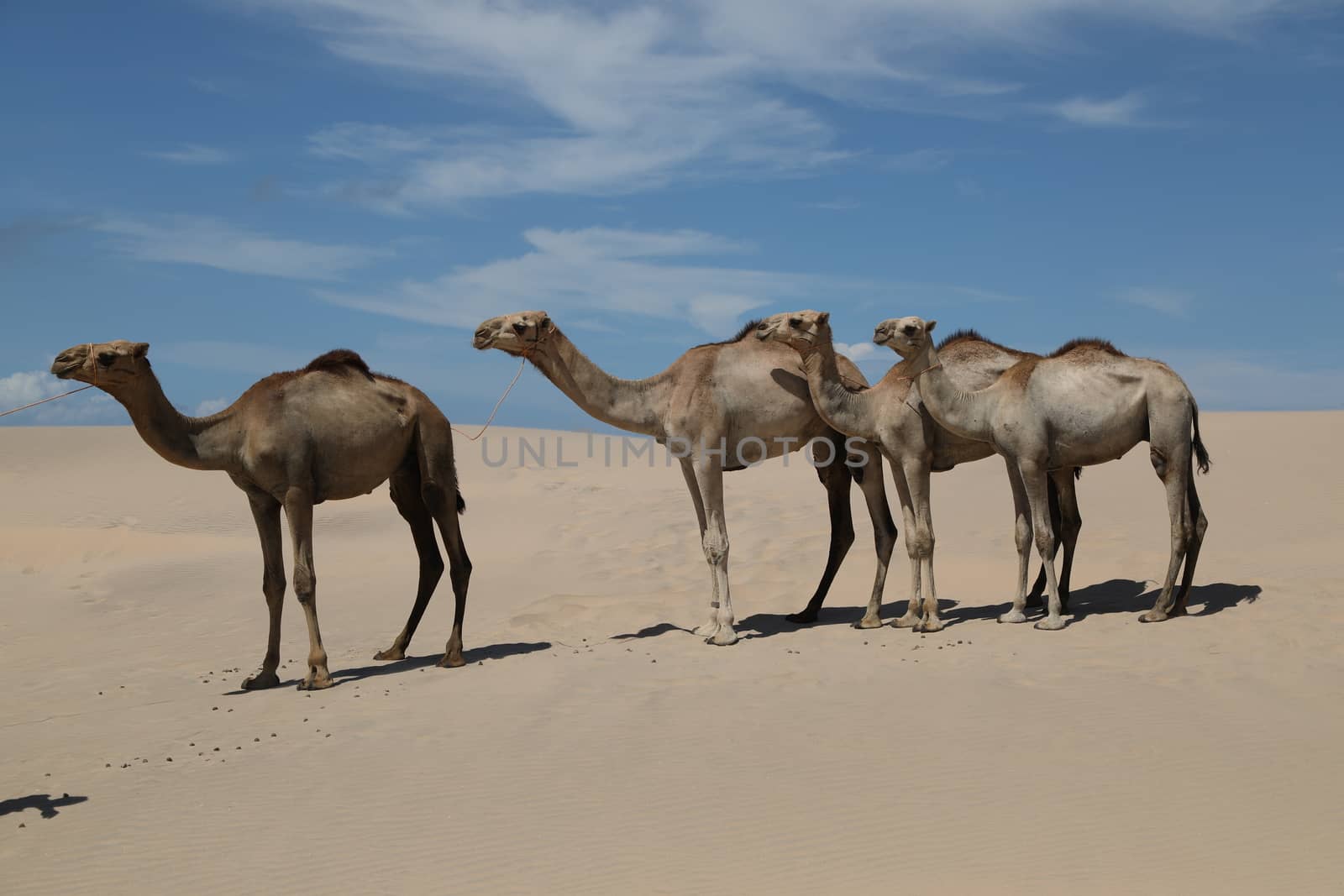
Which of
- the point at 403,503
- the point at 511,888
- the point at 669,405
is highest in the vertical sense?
the point at 669,405

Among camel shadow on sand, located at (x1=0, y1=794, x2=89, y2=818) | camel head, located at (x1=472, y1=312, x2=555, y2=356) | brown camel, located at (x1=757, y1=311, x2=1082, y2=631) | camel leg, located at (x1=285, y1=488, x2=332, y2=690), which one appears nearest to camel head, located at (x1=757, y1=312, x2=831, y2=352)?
brown camel, located at (x1=757, y1=311, x2=1082, y2=631)

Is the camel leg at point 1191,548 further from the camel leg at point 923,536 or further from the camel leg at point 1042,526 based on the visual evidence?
the camel leg at point 923,536

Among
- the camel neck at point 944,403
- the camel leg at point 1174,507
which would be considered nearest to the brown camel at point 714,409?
the camel neck at point 944,403

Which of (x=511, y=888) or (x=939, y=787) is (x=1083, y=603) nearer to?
(x=939, y=787)

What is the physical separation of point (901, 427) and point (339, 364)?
5.71 meters

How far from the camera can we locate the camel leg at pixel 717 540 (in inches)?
457

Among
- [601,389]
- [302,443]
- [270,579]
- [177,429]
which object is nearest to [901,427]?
[601,389]

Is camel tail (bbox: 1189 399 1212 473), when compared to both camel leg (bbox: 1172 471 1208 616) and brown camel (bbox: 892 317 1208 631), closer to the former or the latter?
brown camel (bbox: 892 317 1208 631)

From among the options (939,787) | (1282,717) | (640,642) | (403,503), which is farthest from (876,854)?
(403,503)

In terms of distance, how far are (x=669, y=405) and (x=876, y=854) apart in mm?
6319

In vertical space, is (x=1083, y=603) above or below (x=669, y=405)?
below

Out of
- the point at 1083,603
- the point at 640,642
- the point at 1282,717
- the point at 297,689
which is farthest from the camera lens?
the point at 1083,603

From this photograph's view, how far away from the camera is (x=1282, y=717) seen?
Answer: 28.1ft

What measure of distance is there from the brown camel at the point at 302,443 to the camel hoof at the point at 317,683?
0.05ft
